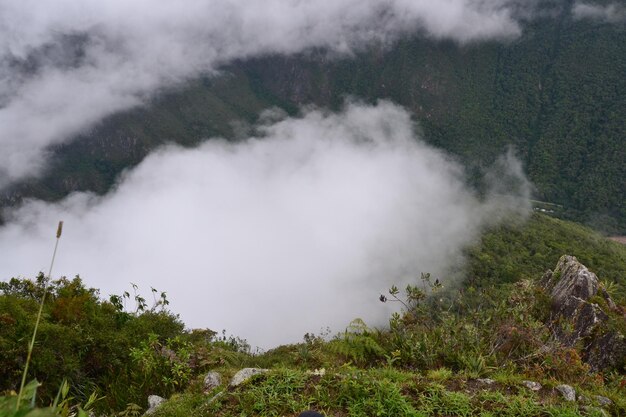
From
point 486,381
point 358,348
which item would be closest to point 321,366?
point 358,348

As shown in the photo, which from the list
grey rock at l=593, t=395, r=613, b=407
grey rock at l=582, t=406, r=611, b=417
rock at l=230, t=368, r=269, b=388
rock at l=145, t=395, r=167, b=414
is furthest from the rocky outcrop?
rock at l=145, t=395, r=167, b=414

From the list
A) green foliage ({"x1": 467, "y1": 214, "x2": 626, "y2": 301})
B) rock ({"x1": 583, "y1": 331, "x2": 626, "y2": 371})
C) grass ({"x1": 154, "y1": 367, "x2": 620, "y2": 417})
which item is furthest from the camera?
green foliage ({"x1": 467, "y1": 214, "x2": 626, "y2": 301})

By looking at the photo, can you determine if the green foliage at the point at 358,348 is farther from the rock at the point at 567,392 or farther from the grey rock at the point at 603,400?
the grey rock at the point at 603,400

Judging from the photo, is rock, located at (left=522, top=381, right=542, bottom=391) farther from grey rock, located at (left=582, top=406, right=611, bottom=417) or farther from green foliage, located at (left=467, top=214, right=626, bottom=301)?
green foliage, located at (left=467, top=214, right=626, bottom=301)

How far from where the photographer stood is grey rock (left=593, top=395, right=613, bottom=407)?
Answer: 5.98 m

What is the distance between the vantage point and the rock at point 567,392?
20.2ft

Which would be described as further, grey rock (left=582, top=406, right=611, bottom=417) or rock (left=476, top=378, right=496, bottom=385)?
rock (left=476, top=378, right=496, bottom=385)

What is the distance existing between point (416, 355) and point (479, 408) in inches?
93.7

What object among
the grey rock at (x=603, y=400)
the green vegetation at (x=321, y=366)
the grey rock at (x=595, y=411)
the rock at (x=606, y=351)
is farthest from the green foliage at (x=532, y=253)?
the grey rock at (x=595, y=411)

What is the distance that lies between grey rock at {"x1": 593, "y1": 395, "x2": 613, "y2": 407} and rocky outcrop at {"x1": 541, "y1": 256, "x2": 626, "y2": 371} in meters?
3.20

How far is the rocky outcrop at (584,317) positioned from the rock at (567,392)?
10.8ft

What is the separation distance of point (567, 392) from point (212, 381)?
550 cm

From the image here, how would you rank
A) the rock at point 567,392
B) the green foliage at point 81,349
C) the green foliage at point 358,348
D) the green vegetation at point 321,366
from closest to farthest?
1. the green vegetation at point 321,366
2. the rock at point 567,392
3. the green foliage at point 81,349
4. the green foliage at point 358,348

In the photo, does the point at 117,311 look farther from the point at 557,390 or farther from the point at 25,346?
the point at 557,390
